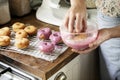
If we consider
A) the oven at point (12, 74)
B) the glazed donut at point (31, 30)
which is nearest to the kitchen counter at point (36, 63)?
the oven at point (12, 74)

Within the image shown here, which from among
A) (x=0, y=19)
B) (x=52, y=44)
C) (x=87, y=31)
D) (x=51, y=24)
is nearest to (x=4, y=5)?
(x=0, y=19)

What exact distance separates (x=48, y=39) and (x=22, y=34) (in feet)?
0.33

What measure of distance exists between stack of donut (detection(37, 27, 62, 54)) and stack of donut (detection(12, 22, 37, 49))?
0.11 feet

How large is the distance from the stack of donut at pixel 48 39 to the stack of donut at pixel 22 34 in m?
0.03

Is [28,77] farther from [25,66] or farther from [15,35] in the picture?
[15,35]

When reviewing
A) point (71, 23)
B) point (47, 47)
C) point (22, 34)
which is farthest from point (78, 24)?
point (22, 34)

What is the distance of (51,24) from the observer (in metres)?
1.11

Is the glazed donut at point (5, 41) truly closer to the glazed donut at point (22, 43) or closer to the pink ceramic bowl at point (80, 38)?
the glazed donut at point (22, 43)

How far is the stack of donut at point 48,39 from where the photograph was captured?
0.88 meters

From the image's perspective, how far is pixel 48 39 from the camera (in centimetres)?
97

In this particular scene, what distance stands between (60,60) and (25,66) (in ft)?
0.40

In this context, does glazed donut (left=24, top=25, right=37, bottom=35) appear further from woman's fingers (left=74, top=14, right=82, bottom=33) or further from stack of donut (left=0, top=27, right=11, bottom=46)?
woman's fingers (left=74, top=14, right=82, bottom=33)

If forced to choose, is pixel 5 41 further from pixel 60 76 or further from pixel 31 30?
pixel 60 76

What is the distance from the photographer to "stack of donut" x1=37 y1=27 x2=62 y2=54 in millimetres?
876
